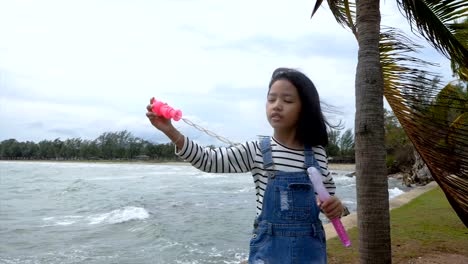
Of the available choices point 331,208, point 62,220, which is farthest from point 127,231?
point 331,208

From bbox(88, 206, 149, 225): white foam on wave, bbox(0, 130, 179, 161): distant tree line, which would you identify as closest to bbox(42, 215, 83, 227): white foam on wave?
bbox(88, 206, 149, 225): white foam on wave

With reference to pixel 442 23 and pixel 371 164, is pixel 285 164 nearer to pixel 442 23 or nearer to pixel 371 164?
pixel 371 164

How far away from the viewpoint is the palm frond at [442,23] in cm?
394

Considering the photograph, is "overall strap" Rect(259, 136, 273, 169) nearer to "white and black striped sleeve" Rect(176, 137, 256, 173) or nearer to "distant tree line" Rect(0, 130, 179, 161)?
"white and black striped sleeve" Rect(176, 137, 256, 173)

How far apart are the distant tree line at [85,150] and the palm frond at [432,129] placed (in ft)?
260

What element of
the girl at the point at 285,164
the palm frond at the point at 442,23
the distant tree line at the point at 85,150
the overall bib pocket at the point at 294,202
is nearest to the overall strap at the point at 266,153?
the girl at the point at 285,164

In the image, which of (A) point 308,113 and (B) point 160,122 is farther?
(A) point 308,113

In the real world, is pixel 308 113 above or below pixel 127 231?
above

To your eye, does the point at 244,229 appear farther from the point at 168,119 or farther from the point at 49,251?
the point at 168,119

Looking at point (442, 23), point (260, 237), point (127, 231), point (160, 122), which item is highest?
point (442, 23)

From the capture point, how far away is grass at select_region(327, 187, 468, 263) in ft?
20.4

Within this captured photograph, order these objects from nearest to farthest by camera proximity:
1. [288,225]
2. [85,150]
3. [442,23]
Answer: [288,225], [442,23], [85,150]

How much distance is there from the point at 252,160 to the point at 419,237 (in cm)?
619

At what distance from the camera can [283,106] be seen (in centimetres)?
214
